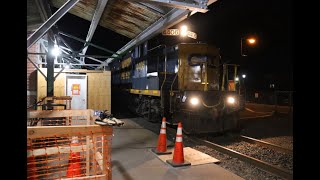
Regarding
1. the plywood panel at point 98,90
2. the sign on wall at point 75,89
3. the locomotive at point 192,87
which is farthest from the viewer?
the plywood panel at point 98,90

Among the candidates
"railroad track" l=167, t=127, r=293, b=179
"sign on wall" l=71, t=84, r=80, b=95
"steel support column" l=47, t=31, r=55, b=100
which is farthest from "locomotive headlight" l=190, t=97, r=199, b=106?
"sign on wall" l=71, t=84, r=80, b=95

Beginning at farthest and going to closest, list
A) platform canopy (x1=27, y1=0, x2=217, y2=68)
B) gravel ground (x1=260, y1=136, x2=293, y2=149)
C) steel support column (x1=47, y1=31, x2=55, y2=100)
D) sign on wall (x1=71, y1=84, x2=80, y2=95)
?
sign on wall (x1=71, y1=84, x2=80, y2=95), steel support column (x1=47, y1=31, x2=55, y2=100), gravel ground (x1=260, y1=136, x2=293, y2=149), platform canopy (x1=27, y1=0, x2=217, y2=68)

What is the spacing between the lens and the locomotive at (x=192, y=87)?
28.2ft

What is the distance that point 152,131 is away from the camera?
9.76 m

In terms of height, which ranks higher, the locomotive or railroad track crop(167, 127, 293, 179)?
the locomotive

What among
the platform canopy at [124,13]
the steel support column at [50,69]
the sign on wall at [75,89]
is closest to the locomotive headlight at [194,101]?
the platform canopy at [124,13]

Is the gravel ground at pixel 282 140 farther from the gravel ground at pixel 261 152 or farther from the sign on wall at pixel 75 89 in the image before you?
the sign on wall at pixel 75 89

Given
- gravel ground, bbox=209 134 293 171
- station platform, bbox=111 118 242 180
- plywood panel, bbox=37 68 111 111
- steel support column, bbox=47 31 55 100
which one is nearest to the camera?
station platform, bbox=111 118 242 180

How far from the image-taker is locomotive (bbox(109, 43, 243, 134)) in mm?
8602

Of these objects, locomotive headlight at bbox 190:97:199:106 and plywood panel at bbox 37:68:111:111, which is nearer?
locomotive headlight at bbox 190:97:199:106

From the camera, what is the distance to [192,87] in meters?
9.89

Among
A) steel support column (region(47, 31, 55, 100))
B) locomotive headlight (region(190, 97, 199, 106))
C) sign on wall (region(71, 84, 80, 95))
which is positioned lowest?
locomotive headlight (region(190, 97, 199, 106))

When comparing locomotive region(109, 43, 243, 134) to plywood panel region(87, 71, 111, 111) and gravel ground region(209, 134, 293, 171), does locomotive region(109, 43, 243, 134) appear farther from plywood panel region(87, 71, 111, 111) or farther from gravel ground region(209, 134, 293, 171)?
plywood panel region(87, 71, 111, 111)
